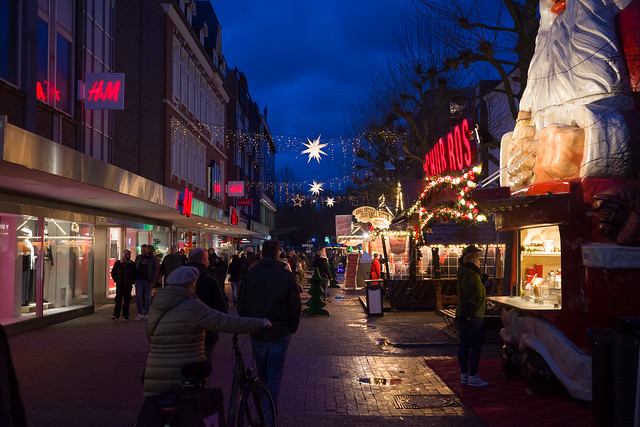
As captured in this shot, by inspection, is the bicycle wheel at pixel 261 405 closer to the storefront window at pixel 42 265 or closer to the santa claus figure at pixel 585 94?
the santa claus figure at pixel 585 94

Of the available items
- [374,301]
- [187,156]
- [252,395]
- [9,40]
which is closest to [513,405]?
[252,395]

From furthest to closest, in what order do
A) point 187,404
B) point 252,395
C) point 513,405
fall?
point 513,405 → point 252,395 → point 187,404

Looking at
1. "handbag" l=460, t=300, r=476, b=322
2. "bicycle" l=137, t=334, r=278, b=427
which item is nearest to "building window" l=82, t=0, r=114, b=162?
"handbag" l=460, t=300, r=476, b=322

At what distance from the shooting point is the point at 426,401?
7605 mm

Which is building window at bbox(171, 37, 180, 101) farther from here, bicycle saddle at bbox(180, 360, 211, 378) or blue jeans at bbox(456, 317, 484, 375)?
bicycle saddle at bbox(180, 360, 211, 378)

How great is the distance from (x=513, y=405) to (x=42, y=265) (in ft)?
37.0

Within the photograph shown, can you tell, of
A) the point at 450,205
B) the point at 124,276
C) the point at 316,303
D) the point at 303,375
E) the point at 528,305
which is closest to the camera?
the point at 528,305

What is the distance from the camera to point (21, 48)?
12.8 metres

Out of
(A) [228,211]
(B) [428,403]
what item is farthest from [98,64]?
(A) [228,211]

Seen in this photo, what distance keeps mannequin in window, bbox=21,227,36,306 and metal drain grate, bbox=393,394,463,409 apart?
9532 mm

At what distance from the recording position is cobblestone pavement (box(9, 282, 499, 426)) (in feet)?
22.5

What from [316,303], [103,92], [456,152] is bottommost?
[316,303]

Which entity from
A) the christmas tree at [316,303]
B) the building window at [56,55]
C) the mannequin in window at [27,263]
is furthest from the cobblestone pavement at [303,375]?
the building window at [56,55]

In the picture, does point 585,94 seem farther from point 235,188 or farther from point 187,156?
point 235,188
